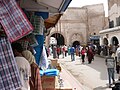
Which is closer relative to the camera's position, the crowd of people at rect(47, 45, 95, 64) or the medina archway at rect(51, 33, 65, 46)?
the crowd of people at rect(47, 45, 95, 64)

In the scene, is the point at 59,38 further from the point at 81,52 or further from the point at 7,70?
the point at 7,70

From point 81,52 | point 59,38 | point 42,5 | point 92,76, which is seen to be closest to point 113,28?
point 81,52

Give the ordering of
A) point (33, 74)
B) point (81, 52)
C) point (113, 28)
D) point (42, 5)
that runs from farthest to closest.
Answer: point (113, 28) < point (81, 52) < point (42, 5) < point (33, 74)

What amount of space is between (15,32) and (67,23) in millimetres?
41454

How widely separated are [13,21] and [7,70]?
1.39 feet

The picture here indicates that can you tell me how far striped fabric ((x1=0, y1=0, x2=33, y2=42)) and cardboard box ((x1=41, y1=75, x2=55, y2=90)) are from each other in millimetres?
3555

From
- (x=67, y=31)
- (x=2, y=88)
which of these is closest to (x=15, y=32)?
(x=2, y=88)

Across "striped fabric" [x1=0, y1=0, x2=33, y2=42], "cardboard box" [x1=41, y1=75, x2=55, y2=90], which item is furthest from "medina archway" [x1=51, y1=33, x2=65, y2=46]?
"striped fabric" [x1=0, y1=0, x2=33, y2=42]

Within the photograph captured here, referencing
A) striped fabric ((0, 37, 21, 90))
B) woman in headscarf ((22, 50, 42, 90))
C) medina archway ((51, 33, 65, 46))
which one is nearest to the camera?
striped fabric ((0, 37, 21, 90))

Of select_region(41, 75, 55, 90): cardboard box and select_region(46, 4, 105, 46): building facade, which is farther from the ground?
select_region(46, 4, 105, 46): building facade

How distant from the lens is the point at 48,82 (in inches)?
223

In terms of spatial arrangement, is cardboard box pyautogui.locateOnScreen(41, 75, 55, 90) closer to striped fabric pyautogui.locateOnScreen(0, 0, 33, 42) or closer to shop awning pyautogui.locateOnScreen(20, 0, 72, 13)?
shop awning pyautogui.locateOnScreen(20, 0, 72, 13)

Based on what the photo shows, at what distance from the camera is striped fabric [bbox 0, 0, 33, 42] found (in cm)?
203

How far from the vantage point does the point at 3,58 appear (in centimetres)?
199
